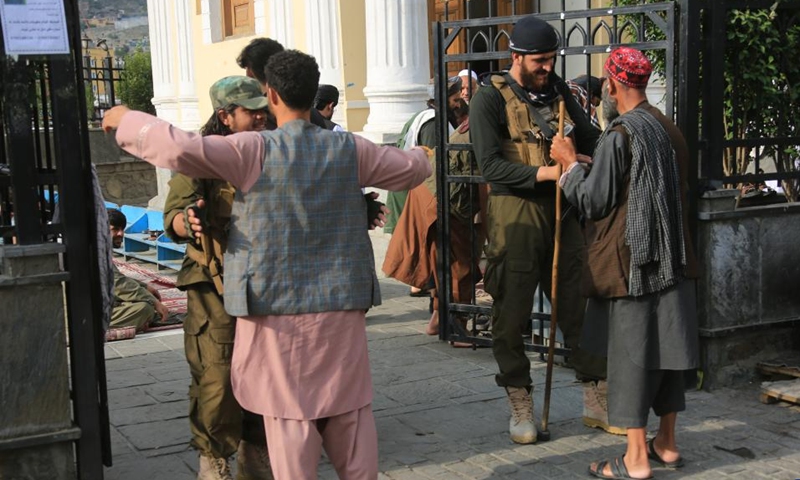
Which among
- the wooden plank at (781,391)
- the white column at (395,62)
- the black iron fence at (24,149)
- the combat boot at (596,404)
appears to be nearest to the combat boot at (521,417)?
the combat boot at (596,404)

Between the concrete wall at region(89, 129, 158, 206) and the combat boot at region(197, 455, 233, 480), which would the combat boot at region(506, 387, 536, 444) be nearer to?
the combat boot at region(197, 455, 233, 480)

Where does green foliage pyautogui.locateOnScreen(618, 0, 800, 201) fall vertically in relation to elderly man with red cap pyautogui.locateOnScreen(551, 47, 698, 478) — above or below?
above

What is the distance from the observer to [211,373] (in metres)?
4.37

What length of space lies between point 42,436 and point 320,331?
131 centimetres

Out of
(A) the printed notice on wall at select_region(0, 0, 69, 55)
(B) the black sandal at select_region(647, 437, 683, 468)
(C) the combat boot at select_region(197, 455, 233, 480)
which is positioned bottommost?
(B) the black sandal at select_region(647, 437, 683, 468)

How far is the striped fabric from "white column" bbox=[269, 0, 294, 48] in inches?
362

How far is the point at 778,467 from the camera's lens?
15.6ft

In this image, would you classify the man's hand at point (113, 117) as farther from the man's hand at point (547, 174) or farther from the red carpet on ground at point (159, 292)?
the red carpet on ground at point (159, 292)

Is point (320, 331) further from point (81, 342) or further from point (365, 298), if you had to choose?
point (81, 342)

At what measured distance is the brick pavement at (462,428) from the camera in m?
4.82

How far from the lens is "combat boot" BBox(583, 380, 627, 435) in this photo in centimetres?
530

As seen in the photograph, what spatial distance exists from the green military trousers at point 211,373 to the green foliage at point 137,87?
20.5 metres

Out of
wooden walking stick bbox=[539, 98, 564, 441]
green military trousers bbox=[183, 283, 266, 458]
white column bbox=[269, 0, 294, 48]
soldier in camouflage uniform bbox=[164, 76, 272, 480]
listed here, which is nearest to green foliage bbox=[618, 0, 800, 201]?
wooden walking stick bbox=[539, 98, 564, 441]

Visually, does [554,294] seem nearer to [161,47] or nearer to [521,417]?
[521,417]
